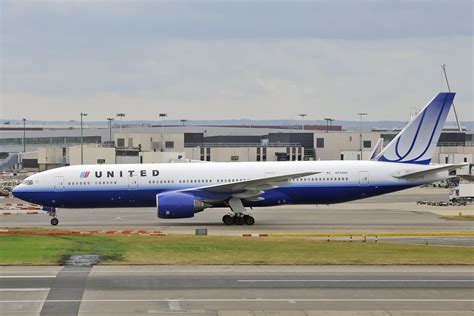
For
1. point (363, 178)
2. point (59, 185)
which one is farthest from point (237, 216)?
point (59, 185)

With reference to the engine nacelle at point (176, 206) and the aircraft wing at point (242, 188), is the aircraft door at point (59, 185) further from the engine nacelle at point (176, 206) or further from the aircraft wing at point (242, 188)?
the aircraft wing at point (242, 188)

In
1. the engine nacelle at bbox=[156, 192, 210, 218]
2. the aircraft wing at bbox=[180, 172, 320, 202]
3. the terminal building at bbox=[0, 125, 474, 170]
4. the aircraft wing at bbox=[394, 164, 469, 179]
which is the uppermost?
the terminal building at bbox=[0, 125, 474, 170]

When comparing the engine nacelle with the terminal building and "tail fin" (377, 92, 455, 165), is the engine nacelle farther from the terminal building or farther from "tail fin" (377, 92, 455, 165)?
the terminal building

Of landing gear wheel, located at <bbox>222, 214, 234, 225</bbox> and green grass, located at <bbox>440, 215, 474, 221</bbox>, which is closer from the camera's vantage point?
landing gear wheel, located at <bbox>222, 214, 234, 225</bbox>

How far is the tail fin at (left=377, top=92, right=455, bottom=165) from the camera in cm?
4669

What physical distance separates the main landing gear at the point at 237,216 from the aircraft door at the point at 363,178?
6.49 metres

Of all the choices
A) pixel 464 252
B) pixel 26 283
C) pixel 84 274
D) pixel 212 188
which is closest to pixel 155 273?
pixel 84 274

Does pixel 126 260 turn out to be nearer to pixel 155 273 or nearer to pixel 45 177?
pixel 155 273

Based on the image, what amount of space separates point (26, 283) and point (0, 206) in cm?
3844

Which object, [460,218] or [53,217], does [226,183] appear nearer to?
[53,217]

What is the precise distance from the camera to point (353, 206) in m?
58.8

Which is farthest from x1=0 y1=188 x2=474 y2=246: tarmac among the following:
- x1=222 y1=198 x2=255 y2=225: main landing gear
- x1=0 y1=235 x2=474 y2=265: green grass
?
x1=0 y1=235 x2=474 y2=265: green grass

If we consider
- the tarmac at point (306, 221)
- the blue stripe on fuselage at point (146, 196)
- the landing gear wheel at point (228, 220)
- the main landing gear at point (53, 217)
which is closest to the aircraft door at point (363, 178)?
the blue stripe on fuselage at point (146, 196)

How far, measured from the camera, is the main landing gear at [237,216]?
44.5 metres
